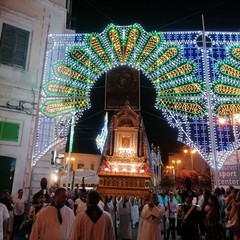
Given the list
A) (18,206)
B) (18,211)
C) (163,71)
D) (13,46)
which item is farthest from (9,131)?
(163,71)

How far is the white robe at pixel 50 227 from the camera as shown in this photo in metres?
3.98

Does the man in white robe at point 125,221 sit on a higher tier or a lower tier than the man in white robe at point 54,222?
lower

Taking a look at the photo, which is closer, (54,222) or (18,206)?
(54,222)

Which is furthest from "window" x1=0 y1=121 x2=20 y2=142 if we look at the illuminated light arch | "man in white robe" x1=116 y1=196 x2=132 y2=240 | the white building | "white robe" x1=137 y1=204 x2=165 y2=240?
"white robe" x1=137 y1=204 x2=165 y2=240

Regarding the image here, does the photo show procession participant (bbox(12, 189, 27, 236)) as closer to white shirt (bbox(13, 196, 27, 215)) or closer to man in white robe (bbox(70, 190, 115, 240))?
white shirt (bbox(13, 196, 27, 215))

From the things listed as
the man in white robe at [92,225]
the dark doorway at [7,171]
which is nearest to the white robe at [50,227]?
the man in white robe at [92,225]

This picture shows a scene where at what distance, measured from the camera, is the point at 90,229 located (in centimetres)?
378

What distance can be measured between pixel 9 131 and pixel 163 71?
7748 millimetres

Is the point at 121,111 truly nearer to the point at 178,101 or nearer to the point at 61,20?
the point at 178,101

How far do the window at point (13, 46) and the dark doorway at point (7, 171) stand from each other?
441cm

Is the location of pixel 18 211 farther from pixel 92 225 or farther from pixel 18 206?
pixel 92 225

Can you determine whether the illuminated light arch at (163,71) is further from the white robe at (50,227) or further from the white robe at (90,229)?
the white robe at (90,229)

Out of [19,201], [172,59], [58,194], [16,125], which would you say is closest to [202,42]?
[172,59]

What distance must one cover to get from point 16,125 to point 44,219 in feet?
29.8
